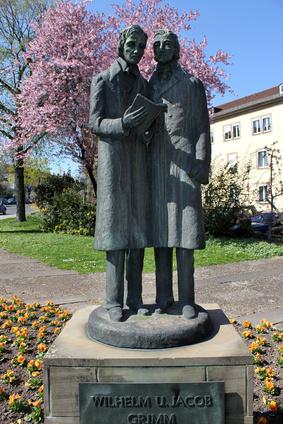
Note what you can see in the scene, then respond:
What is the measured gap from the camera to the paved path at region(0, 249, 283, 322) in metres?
6.14

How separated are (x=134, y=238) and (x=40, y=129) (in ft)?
47.2

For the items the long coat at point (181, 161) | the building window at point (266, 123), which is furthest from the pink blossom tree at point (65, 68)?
the building window at point (266, 123)

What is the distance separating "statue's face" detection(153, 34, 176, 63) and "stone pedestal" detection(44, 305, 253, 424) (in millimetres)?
1967

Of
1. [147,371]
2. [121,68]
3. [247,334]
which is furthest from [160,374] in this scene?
[247,334]

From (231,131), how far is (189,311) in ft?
131

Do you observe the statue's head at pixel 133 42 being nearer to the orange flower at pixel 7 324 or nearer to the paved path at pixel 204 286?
the orange flower at pixel 7 324

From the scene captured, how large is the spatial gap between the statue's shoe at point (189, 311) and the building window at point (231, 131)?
38.9 m

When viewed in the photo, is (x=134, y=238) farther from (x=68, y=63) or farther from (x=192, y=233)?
(x=68, y=63)

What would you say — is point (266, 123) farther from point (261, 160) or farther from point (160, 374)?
point (160, 374)

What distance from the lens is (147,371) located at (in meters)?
2.53

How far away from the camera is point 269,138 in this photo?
36.3 metres

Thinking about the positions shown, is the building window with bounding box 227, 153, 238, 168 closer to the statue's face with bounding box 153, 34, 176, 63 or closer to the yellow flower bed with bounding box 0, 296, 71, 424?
the yellow flower bed with bounding box 0, 296, 71, 424

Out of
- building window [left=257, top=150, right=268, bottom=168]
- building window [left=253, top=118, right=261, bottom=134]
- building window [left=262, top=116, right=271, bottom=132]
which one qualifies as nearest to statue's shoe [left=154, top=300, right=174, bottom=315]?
building window [left=257, top=150, right=268, bottom=168]

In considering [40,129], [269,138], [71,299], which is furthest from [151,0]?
[269,138]
